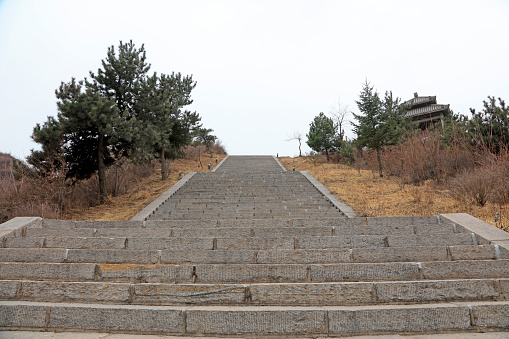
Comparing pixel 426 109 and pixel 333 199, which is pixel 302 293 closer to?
pixel 333 199

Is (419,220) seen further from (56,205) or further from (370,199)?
(56,205)

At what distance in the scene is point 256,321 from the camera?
13.3 feet

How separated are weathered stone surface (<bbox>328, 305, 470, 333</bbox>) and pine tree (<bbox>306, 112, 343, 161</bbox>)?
75.2ft

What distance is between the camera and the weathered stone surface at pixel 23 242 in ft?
21.5

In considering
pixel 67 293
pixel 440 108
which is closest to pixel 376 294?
pixel 67 293

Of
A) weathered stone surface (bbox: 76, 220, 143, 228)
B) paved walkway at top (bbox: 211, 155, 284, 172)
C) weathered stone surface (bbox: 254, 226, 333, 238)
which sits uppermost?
paved walkway at top (bbox: 211, 155, 284, 172)

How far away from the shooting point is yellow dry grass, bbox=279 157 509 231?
8344 mm

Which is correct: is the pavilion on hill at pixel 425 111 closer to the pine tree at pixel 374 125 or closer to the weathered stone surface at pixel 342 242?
the pine tree at pixel 374 125

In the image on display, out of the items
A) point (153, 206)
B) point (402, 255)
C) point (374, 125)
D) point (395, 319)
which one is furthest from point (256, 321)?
point (374, 125)

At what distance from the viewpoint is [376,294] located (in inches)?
177

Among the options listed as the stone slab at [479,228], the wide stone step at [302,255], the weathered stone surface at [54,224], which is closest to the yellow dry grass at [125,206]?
the weathered stone surface at [54,224]

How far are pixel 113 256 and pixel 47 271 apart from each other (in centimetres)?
96

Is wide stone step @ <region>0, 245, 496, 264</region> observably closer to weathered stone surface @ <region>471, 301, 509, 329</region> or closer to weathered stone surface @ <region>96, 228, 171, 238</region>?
weathered stone surface @ <region>96, 228, 171, 238</region>

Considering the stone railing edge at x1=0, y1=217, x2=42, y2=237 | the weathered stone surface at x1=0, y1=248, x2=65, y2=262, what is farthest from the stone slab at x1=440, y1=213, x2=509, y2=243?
the stone railing edge at x1=0, y1=217, x2=42, y2=237
